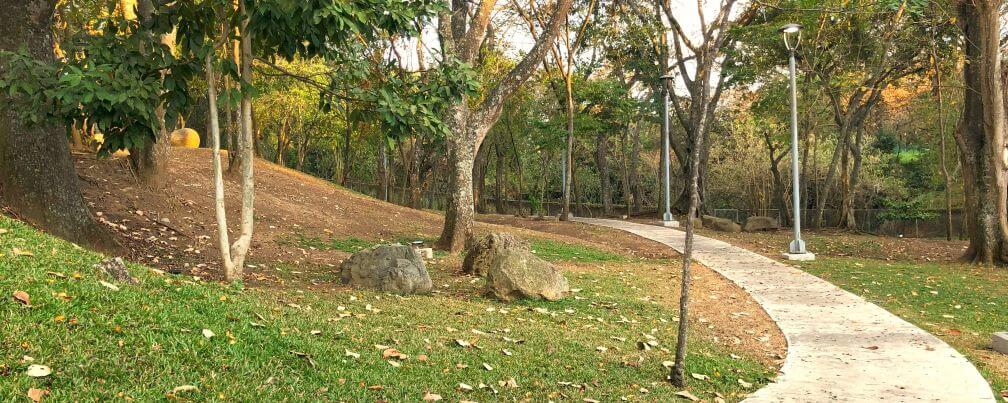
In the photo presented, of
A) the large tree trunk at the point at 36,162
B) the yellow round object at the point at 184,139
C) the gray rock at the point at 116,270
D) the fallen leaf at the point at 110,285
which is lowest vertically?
the fallen leaf at the point at 110,285

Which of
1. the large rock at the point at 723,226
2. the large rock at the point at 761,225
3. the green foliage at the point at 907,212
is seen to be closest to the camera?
the large rock at the point at 723,226

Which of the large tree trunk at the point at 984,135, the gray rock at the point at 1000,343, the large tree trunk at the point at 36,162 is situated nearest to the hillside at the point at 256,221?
the large tree trunk at the point at 36,162

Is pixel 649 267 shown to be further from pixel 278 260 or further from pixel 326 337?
A: pixel 326 337

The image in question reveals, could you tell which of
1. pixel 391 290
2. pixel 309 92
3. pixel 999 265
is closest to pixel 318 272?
pixel 391 290

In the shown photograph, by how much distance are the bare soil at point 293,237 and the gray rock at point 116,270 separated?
7.91 ft

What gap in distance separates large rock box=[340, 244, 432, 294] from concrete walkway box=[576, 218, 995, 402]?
4.40 metres

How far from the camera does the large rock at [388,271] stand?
8.84m

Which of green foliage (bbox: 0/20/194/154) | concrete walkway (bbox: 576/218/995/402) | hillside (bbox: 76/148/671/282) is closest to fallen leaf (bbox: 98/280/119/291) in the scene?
green foliage (bbox: 0/20/194/154)

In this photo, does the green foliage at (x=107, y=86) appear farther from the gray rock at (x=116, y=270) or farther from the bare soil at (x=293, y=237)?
the bare soil at (x=293, y=237)

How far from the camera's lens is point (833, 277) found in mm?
12961

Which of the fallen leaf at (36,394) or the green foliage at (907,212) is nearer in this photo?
the fallen leaf at (36,394)

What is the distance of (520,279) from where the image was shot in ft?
29.4

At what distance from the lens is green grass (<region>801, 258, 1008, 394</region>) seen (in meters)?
8.11

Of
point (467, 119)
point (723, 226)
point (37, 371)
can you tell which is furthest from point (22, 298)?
point (723, 226)
